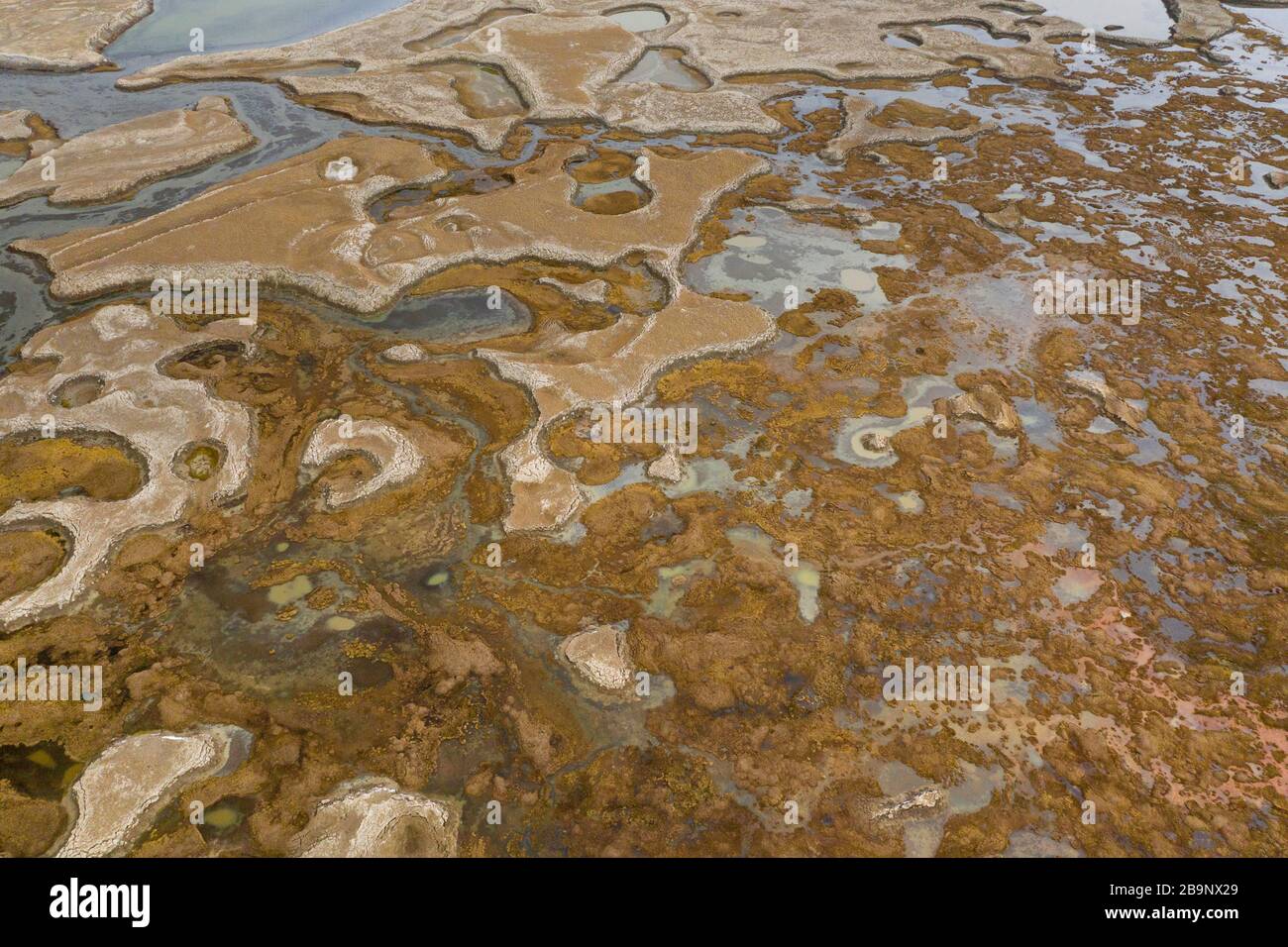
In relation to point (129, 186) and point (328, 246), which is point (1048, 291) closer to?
point (328, 246)

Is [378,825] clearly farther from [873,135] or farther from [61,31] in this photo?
[61,31]

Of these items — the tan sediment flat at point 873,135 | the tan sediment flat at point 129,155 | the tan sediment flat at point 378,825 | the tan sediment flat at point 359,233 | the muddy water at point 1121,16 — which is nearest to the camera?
the tan sediment flat at point 378,825

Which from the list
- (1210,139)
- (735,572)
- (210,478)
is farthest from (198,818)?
(1210,139)

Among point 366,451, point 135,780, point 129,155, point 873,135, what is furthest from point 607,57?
point 135,780

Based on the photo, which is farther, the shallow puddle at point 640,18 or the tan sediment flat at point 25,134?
the shallow puddle at point 640,18

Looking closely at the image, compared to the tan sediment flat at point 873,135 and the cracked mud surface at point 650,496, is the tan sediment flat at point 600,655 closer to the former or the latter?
the cracked mud surface at point 650,496

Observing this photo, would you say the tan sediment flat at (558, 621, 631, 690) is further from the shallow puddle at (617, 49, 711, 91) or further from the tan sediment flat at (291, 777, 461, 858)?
the shallow puddle at (617, 49, 711, 91)

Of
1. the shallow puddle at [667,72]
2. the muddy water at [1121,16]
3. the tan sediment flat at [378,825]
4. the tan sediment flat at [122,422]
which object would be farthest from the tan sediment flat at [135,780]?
the muddy water at [1121,16]
